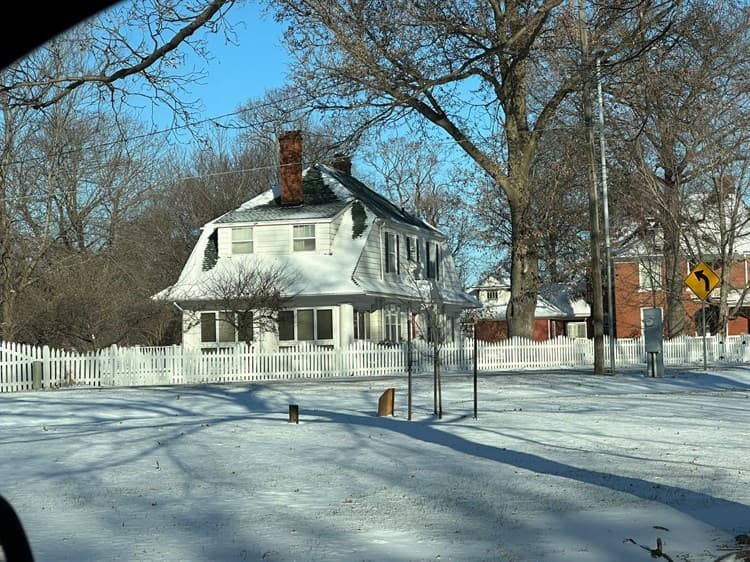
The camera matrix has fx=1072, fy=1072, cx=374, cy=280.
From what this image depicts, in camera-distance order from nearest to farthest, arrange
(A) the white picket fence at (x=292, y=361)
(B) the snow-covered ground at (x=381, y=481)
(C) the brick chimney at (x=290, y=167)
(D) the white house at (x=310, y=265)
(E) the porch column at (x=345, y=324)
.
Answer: (B) the snow-covered ground at (x=381, y=481)
(A) the white picket fence at (x=292, y=361)
(D) the white house at (x=310, y=265)
(E) the porch column at (x=345, y=324)
(C) the brick chimney at (x=290, y=167)

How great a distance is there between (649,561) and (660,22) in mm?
8836

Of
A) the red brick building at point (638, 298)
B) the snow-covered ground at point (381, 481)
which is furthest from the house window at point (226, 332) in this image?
the red brick building at point (638, 298)

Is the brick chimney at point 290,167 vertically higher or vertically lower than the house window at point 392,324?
higher

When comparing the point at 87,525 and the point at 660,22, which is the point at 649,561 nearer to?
the point at 87,525

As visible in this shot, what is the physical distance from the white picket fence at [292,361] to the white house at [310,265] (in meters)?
1.66

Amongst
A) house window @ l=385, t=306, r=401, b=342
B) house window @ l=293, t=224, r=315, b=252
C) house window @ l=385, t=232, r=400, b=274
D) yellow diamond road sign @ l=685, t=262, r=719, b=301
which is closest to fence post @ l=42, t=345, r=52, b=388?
house window @ l=293, t=224, r=315, b=252

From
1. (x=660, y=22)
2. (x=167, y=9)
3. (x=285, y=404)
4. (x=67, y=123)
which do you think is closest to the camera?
(x=167, y=9)

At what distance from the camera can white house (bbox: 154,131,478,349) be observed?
36844mm

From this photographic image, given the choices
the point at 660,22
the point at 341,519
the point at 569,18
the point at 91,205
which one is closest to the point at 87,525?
the point at 341,519

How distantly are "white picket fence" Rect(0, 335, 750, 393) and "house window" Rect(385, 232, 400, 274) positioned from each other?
225 inches

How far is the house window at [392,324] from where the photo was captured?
132 feet

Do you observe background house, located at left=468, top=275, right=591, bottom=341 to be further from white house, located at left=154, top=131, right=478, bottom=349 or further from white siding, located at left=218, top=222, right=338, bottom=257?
white siding, located at left=218, top=222, right=338, bottom=257

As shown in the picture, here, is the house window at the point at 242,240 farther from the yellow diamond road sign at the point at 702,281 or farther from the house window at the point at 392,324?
the yellow diamond road sign at the point at 702,281

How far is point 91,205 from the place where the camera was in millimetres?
42156
